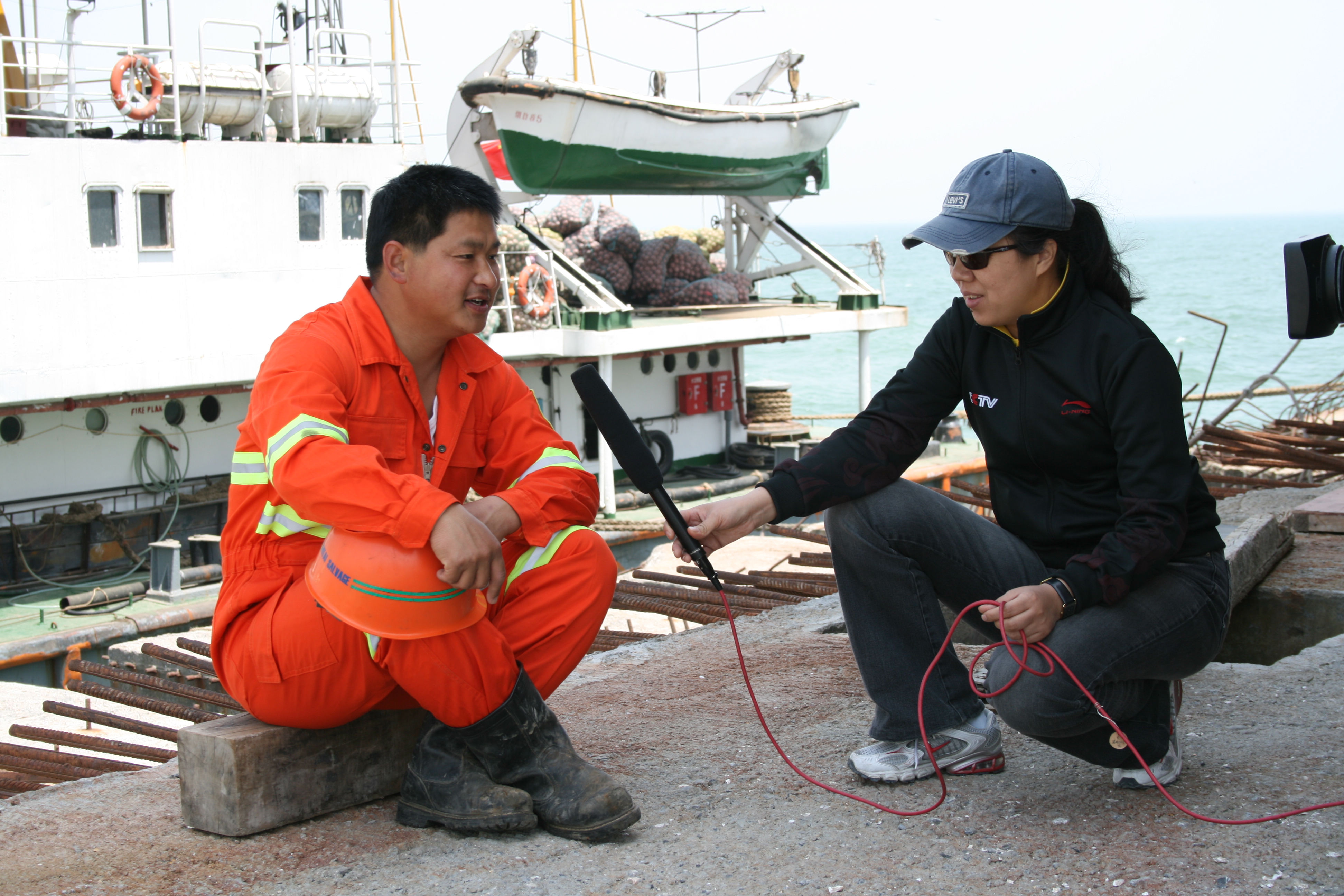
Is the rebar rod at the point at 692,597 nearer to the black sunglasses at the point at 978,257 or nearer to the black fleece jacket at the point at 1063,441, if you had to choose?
the black fleece jacket at the point at 1063,441

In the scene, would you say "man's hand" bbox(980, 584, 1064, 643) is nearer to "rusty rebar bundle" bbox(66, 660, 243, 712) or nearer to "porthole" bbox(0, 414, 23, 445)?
"rusty rebar bundle" bbox(66, 660, 243, 712)

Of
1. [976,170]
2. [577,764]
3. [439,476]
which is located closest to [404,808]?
[577,764]

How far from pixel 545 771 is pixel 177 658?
235cm

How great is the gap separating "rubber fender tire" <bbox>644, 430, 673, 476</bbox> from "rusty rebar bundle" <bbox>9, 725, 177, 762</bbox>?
11.7 metres

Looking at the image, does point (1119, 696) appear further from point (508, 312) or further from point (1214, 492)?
point (508, 312)

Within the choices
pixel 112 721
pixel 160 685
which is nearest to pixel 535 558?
pixel 112 721

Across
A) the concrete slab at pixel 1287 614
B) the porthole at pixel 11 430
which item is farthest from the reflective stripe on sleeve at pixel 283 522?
the porthole at pixel 11 430

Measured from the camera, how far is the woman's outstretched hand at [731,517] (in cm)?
257

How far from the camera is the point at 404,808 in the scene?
2.38 m

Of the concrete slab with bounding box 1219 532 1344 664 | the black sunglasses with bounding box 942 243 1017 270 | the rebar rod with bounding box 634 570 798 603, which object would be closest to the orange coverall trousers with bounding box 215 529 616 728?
the black sunglasses with bounding box 942 243 1017 270

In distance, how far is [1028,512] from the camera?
8.20 ft

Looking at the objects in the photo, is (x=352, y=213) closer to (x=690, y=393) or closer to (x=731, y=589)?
(x=690, y=393)

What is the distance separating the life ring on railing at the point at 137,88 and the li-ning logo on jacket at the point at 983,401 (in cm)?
999

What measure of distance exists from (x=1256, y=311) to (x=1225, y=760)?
2288 inches
